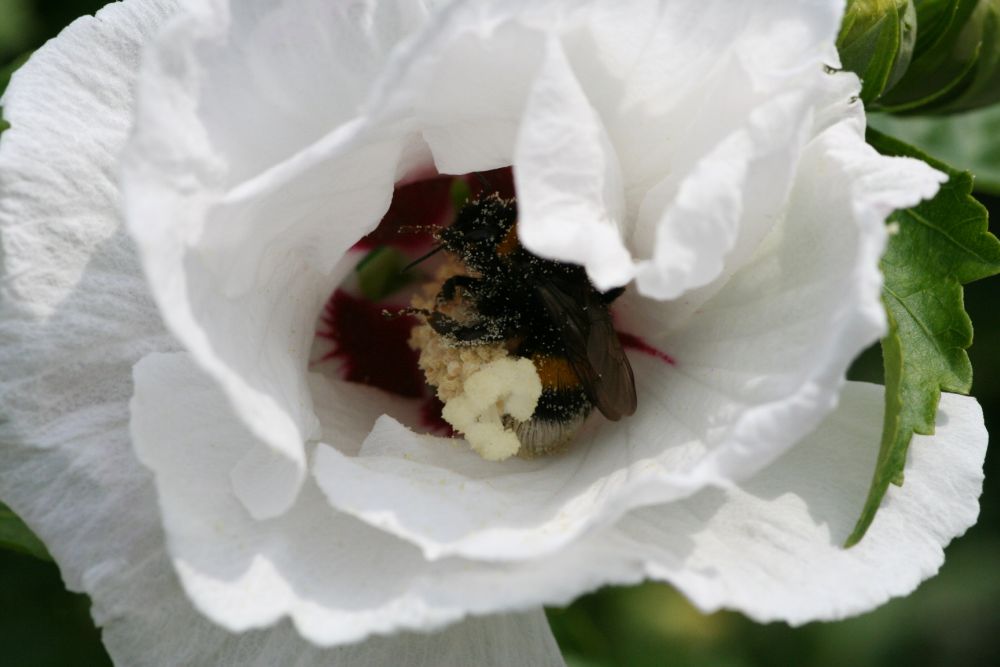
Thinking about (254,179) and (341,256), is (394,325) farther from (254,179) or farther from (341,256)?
(254,179)

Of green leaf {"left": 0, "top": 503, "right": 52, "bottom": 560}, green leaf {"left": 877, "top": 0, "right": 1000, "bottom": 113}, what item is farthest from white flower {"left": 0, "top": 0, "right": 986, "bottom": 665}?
green leaf {"left": 877, "top": 0, "right": 1000, "bottom": 113}

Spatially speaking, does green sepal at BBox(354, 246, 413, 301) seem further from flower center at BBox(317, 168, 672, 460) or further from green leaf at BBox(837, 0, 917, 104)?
green leaf at BBox(837, 0, 917, 104)

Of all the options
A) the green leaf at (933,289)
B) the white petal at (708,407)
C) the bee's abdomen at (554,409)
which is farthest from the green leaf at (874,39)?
the bee's abdomen at (554,409)

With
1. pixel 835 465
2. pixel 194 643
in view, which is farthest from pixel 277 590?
pixel 835 465

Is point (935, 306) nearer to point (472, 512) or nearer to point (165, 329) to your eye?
point (472, 512)

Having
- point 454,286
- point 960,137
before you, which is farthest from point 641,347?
point 960,137

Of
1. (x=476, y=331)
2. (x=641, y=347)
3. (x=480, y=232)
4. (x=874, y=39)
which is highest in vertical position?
(x=874, y=39)

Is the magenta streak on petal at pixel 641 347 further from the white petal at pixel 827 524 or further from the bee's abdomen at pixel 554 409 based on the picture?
the white petal at pixel 827 524
